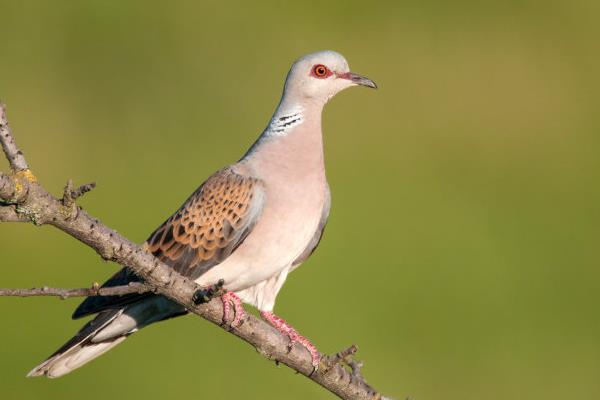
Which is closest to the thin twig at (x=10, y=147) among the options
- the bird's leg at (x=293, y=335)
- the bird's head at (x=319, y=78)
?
the bird's leg at (x=293, y=335)

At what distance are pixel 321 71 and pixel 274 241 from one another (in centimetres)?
93

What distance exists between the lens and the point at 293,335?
17.1 feet

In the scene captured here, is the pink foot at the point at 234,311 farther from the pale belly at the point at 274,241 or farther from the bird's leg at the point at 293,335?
the pale belly at the point at 274,241

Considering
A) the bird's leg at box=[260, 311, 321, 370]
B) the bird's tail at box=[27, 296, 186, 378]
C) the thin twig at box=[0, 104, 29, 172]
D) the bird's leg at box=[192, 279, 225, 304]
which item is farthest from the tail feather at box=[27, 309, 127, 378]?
the thin twig at box=[0, 104, 29, 172]

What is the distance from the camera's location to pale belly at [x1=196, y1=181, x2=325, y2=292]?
5.30 m

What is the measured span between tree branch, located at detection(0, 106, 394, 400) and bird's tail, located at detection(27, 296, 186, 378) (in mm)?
870

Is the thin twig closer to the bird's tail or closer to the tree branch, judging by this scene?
the tree branch

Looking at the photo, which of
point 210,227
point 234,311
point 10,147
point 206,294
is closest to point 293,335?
point 210,227

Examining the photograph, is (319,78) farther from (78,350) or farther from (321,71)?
(78,350)

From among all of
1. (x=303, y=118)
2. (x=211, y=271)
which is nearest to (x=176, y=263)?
(x=211, y=271)

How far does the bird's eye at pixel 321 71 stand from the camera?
18.4 ft

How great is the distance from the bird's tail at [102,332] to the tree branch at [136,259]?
870 mm

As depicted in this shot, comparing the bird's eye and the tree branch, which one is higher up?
the bird's eye

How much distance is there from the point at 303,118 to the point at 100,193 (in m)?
5.17
